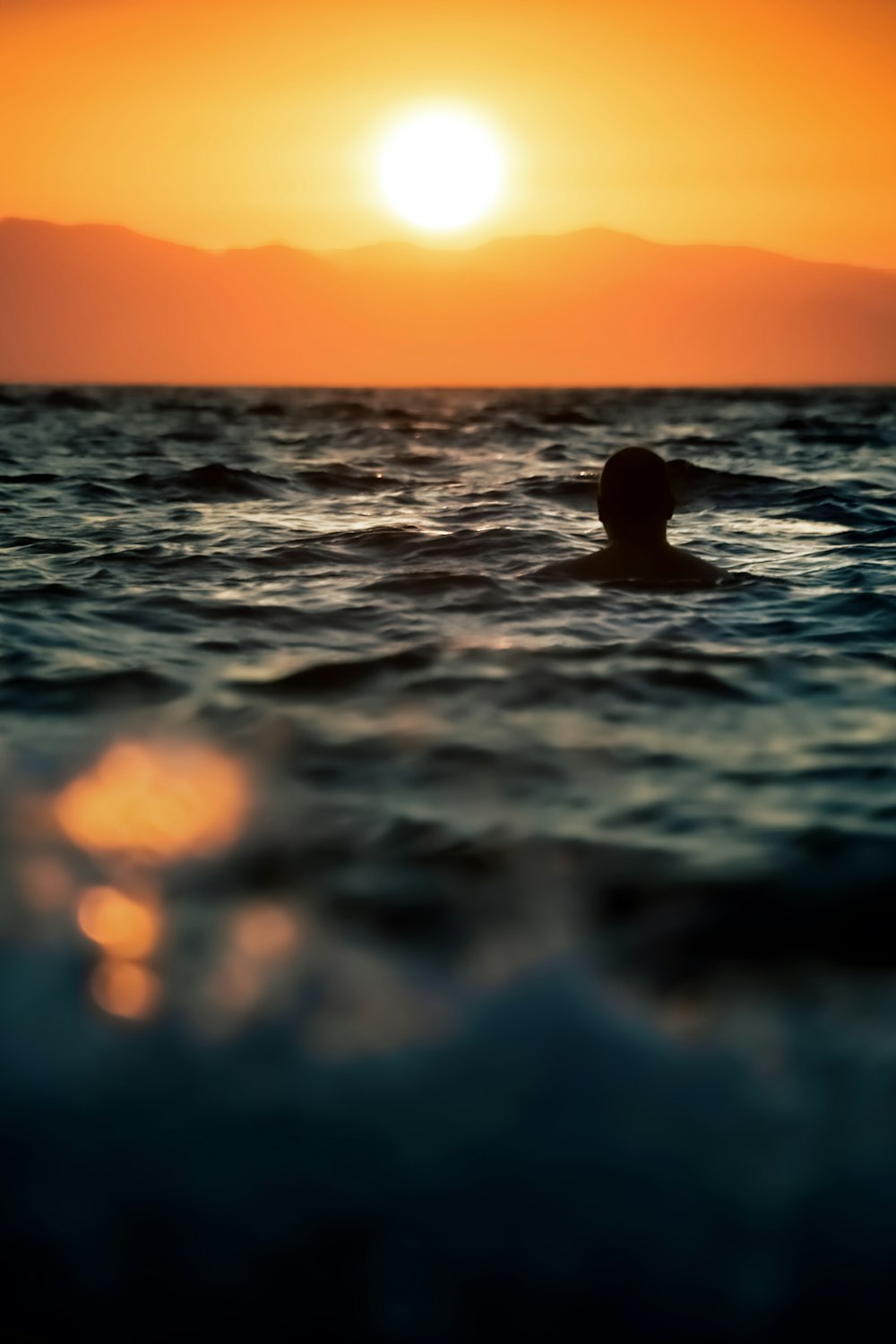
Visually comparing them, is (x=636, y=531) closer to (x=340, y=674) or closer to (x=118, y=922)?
(x=340, y=674)

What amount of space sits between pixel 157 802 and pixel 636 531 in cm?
467

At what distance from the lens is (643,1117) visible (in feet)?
8.00

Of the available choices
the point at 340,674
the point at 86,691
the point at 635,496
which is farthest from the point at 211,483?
the point at 86,691

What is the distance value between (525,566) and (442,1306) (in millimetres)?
7290

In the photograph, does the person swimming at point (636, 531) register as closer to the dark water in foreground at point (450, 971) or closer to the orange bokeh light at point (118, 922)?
the dark water in foreground at point (450, 971)

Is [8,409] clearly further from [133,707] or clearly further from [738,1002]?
[738,1002]

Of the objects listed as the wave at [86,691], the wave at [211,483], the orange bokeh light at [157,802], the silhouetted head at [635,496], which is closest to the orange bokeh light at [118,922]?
the orange bokeh light at [157,802]

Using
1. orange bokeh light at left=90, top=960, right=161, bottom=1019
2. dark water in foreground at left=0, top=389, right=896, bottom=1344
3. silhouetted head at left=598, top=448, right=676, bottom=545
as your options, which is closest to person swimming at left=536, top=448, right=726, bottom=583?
silhouetted head at left=598, top=448, right=676, bottom=545

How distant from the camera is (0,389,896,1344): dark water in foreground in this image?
2076 millimetres

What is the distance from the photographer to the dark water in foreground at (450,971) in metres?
2.08

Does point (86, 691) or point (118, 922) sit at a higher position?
point (86, 691)

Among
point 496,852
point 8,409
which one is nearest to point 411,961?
point 496,852

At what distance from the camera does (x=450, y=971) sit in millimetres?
2992

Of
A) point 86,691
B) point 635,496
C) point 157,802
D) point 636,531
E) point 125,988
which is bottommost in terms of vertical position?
point 125,988
